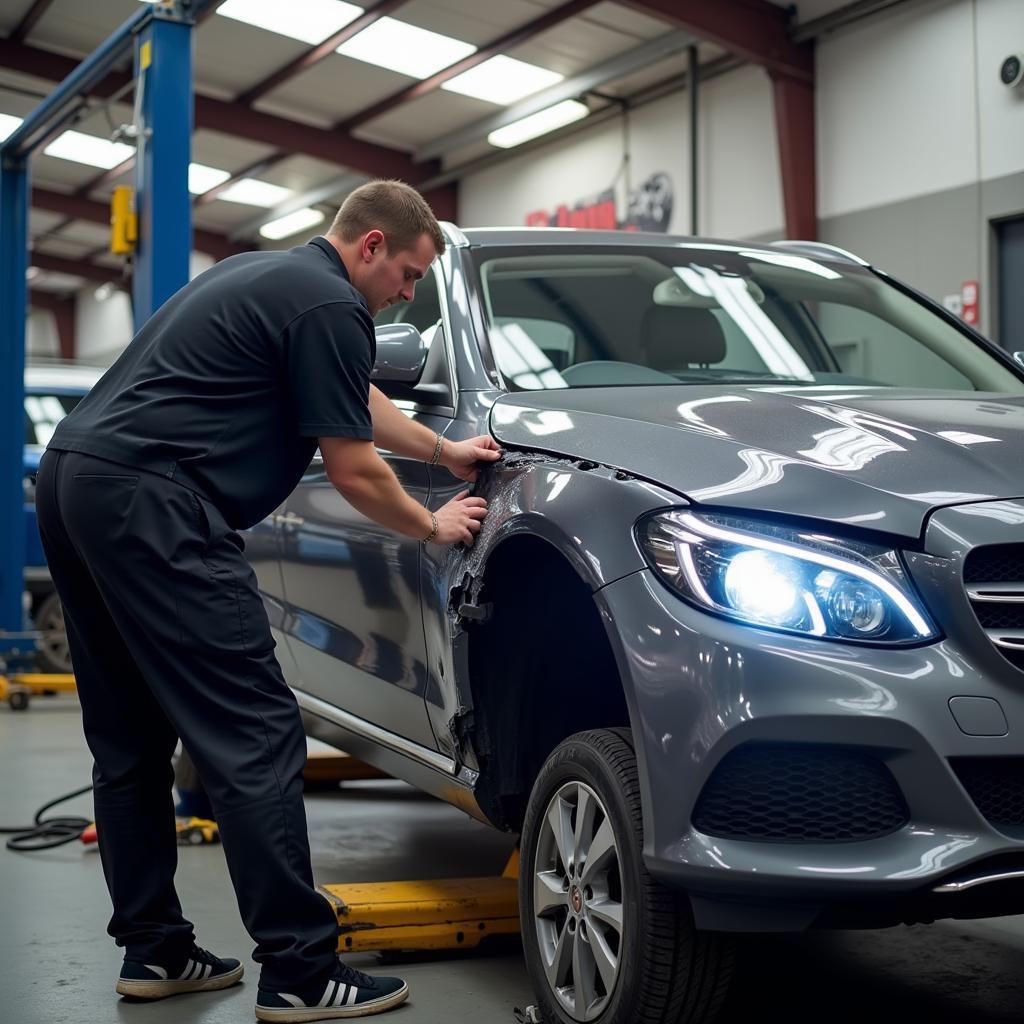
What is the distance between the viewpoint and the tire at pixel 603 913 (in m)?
2.14

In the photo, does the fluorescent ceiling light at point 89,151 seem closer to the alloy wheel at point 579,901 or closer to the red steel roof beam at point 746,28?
the red steel roof beam at point 746,28

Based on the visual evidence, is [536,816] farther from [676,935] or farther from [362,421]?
[362,421]

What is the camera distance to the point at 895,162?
1141 centimetres

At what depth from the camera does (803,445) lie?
2.20m

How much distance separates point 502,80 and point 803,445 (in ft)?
43.3

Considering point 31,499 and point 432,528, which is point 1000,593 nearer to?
point 432,528

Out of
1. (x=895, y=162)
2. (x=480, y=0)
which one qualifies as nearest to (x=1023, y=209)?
(x=895, y=162)

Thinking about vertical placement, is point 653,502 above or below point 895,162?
below

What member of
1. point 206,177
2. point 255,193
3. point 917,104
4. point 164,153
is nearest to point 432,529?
point 164,153

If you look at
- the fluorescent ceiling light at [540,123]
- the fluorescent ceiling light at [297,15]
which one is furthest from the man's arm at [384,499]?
the fluorescent ceiling light at [540,123]

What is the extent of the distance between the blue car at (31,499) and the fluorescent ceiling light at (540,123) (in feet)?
23.2

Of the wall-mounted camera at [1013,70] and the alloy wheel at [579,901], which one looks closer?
the alloy wheel at [579,901]

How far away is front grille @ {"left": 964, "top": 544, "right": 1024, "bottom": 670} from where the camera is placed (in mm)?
1966

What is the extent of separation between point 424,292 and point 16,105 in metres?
14.9
